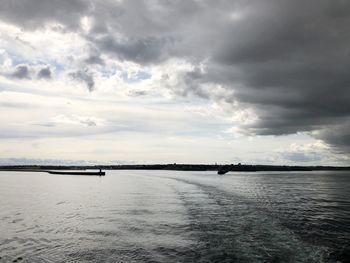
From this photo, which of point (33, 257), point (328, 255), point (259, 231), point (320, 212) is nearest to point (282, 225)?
point (259, 231)

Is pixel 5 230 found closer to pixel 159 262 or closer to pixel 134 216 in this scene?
pixel 134 216

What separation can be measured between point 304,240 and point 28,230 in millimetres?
22531

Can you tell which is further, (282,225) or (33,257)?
(282,225)

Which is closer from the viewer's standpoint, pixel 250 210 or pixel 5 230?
pixel 5 230

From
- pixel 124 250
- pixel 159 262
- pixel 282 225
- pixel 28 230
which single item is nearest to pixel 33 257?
pixel 124 250

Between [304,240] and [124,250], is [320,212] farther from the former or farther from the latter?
[124,250]

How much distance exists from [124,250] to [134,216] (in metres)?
15.3

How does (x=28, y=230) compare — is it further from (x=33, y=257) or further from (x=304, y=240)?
(x=304, y=240)

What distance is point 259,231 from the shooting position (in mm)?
28594

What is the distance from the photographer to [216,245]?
932 inches

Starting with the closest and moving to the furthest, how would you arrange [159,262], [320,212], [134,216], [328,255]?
[159,262] → [328,255] → [134,216] → [320,212]

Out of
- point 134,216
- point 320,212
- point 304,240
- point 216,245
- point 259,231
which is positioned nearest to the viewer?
point 216,245

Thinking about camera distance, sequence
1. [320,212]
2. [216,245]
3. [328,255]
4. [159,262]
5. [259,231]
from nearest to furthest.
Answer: [159,262]
[328,255]
[216,245]
[259,231]
[320,212]

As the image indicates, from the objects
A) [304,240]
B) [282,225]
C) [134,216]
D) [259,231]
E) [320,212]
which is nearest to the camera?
[304,240]
